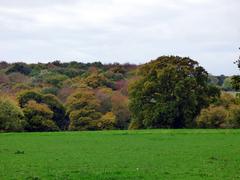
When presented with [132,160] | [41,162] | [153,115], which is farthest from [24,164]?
[153,115]

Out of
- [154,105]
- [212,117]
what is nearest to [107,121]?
[154,105]

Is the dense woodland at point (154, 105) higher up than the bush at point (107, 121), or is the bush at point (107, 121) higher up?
the dense woodland at point (154, 105)

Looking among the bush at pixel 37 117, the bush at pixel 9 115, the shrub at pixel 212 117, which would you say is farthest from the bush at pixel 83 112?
the shrub at pixel 212 117

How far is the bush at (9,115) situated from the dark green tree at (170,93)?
1771cm

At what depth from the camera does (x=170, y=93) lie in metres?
72.6

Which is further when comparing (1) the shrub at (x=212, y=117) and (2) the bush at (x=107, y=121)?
(2) the bush at (x=107, y=121)

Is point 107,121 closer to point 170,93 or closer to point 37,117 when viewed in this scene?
point 37,117

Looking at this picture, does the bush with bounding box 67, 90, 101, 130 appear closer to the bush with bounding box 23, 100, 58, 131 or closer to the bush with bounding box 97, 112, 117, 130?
the bush with bounding box 97, 112, 117, 130

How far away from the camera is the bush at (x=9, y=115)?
68.7 metres

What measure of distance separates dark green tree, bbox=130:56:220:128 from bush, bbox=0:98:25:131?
1771 cm

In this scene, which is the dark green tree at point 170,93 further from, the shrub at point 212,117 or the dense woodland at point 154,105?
the shrub at point 212,117

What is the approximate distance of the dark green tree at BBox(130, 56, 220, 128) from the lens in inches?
2808

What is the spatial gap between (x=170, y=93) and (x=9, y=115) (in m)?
24.3

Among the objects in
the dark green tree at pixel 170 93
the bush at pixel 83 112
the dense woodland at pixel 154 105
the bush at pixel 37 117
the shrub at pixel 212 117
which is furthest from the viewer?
the bush at pixel 83 112
